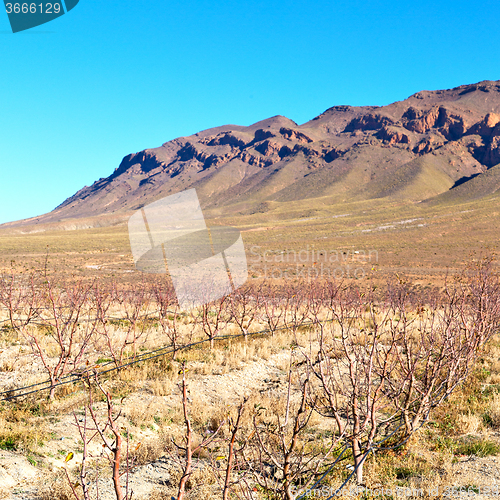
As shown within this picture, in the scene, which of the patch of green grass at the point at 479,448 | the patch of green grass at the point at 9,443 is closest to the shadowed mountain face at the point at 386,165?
the patch of green grass at the point at 479,448

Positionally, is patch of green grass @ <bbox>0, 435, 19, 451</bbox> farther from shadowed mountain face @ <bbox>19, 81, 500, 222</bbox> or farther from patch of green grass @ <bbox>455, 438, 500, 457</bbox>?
shadowed mountain face @ <bbox>19, 81, 500, 222</bbox>

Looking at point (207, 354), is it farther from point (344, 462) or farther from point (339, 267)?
point (339, 267)

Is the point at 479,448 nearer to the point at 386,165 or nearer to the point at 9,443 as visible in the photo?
the point at 9,443

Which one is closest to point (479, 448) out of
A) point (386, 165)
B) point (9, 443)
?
point (9, 443)

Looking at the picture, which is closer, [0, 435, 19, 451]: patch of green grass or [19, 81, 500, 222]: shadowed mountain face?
[0, 435, 19, 451]: patch of green grass

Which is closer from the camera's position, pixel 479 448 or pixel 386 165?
pixel 479 448

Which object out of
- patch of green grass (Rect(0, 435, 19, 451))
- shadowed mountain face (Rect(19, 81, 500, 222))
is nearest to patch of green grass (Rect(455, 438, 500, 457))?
patch of green grass (Rect(0, 435, 19, 451))

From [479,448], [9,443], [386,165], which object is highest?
[386,165]

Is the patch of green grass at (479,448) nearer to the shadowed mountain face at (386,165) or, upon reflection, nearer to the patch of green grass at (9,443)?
the patch of green grass at (9,443)

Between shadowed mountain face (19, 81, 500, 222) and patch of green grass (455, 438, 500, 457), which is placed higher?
shadowed mountain face (19, 81, 500, 222)

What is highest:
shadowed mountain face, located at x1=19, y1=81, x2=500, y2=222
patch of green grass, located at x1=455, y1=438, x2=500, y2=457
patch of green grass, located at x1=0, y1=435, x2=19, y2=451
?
shadowed mountain face, located at x1=19, y1=81, x2=500, y2=222

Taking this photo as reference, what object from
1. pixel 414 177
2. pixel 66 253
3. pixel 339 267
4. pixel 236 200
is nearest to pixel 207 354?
pixel 339 267

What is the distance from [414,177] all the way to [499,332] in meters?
123

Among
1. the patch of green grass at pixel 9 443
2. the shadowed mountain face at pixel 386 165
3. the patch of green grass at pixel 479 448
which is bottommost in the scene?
the patch of green grass at pixel 479 448
